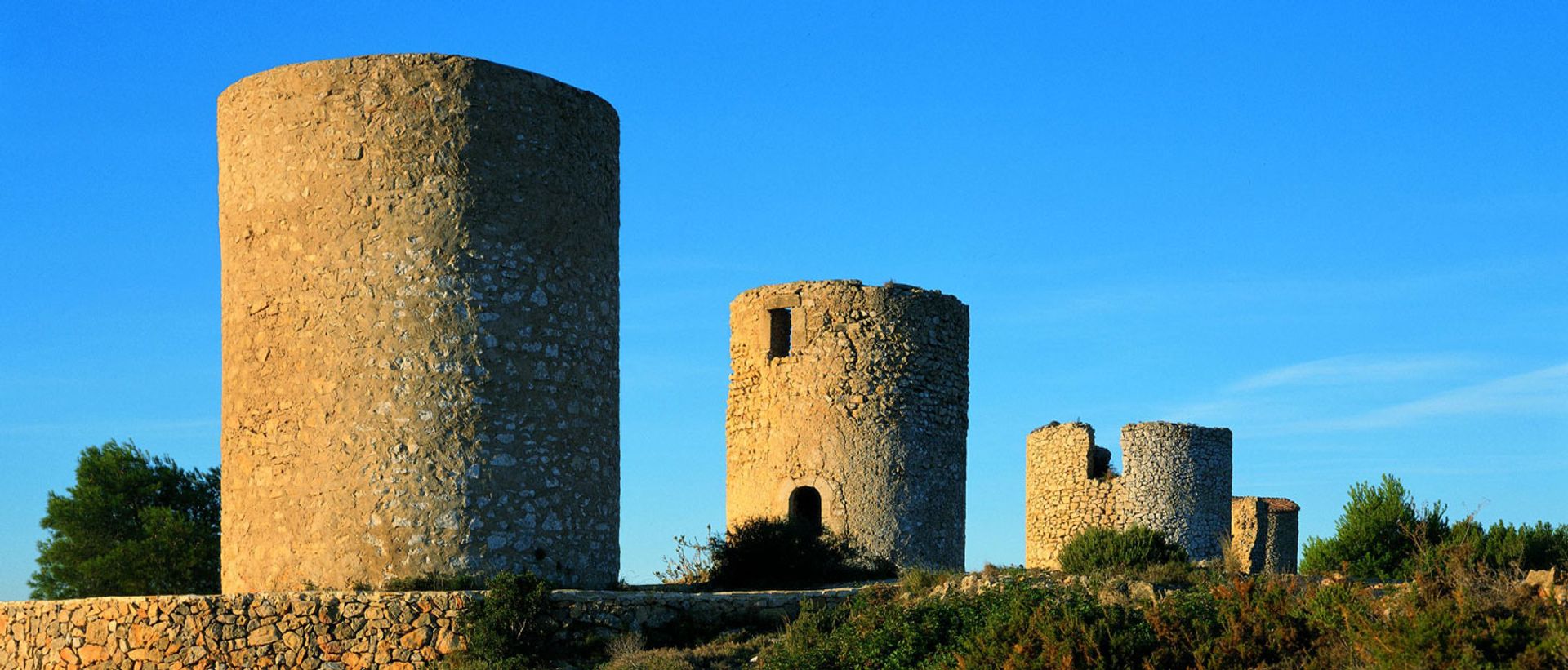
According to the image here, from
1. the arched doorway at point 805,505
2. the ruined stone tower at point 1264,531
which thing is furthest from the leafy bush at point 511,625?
the ruined stone tower at point 1264,531

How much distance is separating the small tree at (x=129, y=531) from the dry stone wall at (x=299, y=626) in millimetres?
9725

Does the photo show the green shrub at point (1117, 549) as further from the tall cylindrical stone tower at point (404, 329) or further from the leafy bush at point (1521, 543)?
the tall cylindrical stone tower at point (404, 329)

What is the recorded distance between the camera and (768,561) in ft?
57.2

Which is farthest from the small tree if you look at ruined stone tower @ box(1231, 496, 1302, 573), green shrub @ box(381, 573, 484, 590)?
ruined stone tower @ box(1231, 496, 1302, 573)

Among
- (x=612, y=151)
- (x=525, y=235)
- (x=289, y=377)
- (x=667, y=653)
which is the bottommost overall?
(x=667, y=653)

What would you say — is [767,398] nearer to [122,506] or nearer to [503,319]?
[503,319]

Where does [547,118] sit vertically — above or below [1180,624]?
above

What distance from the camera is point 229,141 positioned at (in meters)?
14.7

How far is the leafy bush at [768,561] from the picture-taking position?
1720 cm

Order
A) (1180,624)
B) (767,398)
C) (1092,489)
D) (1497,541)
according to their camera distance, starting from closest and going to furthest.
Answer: (1180,624), (1497,541), (767,398), (1092,489)

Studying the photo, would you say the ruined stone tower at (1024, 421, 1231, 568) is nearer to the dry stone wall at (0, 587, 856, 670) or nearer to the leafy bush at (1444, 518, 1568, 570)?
the leafy bush at (1444, 518, 1568, 570)

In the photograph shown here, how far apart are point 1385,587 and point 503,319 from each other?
24.0ft

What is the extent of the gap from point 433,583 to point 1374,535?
52.2 ft

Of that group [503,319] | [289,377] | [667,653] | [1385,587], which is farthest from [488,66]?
[1385,587]
